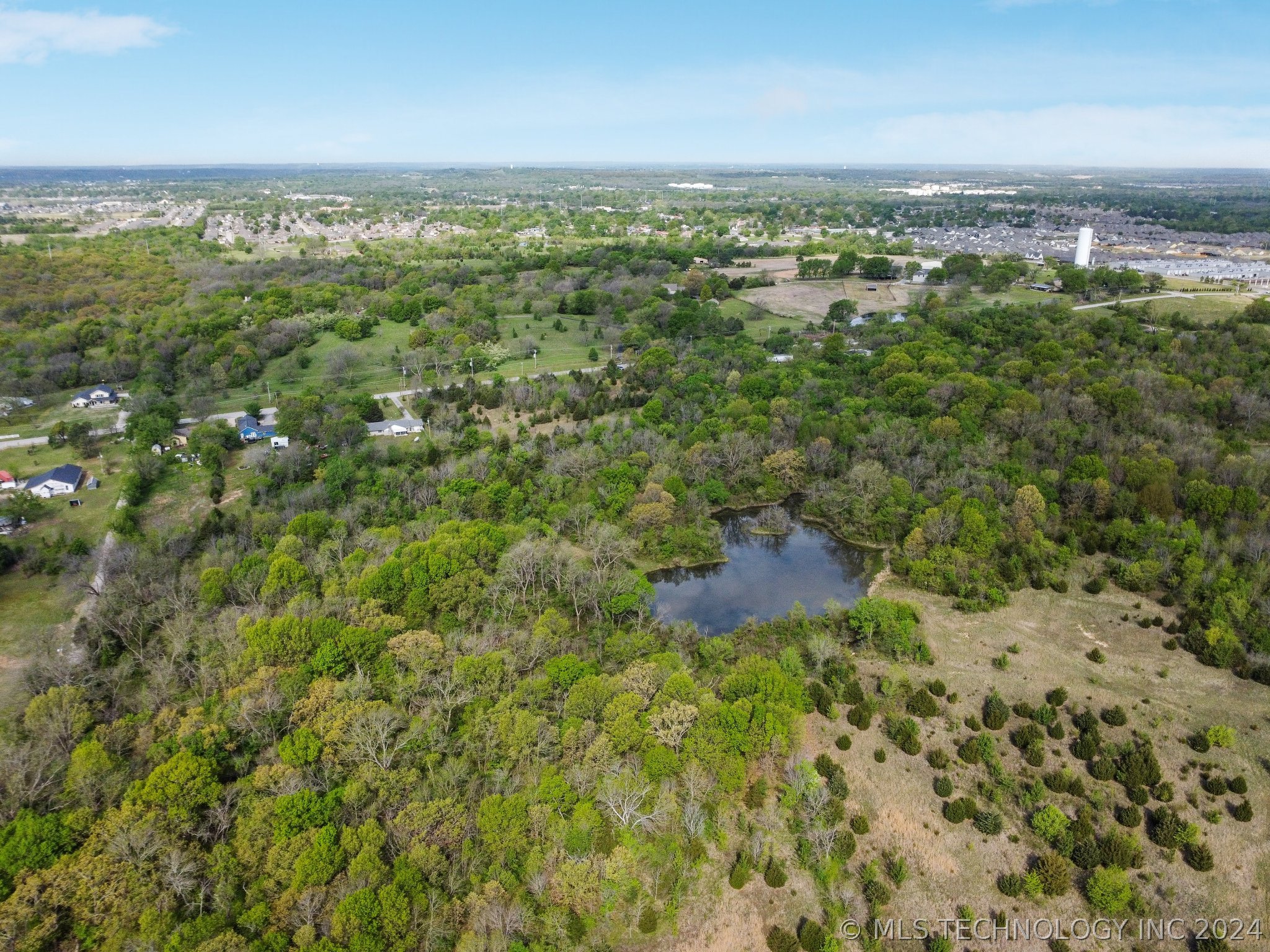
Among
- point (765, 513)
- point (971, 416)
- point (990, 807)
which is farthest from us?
point (971, 416)

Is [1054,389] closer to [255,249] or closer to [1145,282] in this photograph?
[1145,282]

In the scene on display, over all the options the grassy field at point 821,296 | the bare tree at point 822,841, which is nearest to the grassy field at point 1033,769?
the bare tree at point 822,841

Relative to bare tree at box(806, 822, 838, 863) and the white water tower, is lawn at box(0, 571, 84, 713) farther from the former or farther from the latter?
the white water tower

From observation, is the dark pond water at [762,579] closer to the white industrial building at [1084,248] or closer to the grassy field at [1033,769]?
the grassy field at [1033,769]

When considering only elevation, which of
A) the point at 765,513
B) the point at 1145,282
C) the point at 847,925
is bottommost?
the point at 847,925

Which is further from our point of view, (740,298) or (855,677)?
(740,298)

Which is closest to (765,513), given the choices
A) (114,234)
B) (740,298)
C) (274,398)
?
(274,398)
